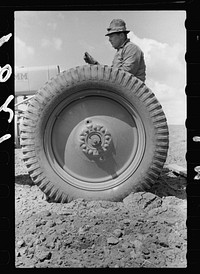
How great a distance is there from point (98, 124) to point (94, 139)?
0.13 meters

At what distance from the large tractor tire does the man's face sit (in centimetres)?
53

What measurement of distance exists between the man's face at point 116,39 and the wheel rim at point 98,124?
65 cm

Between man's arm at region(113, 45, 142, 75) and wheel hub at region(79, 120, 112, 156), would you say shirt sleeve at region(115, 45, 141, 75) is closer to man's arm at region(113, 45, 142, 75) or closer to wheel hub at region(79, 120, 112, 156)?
man's arm at region(113, 45, 142, 75)

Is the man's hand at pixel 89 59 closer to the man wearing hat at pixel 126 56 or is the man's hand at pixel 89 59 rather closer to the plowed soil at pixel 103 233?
the man wearing hat at pixel 126 56

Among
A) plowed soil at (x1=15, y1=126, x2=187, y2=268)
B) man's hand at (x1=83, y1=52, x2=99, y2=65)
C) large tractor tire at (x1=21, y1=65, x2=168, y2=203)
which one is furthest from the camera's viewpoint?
man's hand at (x1=83, y1=52, x2=99, y2=65)

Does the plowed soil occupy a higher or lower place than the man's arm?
lower

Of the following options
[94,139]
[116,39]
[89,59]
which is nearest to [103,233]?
[94,139]

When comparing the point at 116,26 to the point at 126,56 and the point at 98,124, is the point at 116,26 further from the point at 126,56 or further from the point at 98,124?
the point at 98,124

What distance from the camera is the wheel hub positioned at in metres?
2.84

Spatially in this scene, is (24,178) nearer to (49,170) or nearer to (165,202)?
(49,170)

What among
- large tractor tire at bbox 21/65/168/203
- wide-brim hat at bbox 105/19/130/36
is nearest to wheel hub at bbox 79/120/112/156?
large tractor tire at bbox 21/65/168/203

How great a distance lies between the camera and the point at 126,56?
316 centimetres
